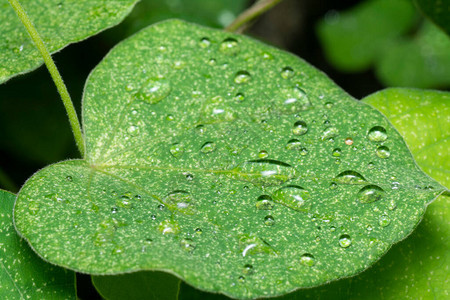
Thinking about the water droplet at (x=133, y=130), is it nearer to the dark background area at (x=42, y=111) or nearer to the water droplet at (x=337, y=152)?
the water droplet at (x=337, y=152)

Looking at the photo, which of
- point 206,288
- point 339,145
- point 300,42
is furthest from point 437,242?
point 300,42

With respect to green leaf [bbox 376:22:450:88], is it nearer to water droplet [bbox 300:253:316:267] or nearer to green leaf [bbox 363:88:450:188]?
green leaf [bbox 363:88:450:188]

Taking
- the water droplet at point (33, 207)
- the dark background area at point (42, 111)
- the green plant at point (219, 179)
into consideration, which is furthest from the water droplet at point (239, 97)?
the dark background area at point (42, 111)

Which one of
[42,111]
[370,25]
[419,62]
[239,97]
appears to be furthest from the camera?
[370,25]

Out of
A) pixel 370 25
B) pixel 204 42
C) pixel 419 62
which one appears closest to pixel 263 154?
pixel 204 42

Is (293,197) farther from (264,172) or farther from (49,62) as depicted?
(49,62)

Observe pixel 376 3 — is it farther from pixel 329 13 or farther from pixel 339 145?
pixel 339 145
